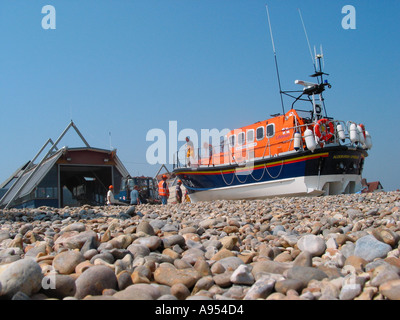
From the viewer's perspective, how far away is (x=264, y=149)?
1320 cm

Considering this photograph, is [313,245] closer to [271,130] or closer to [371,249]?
[371,249]

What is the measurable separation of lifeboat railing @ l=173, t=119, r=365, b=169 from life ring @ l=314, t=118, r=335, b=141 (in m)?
0.11

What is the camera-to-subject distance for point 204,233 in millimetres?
4035

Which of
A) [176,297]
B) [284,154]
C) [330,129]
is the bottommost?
[176,297]

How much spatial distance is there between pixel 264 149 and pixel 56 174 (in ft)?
29.7

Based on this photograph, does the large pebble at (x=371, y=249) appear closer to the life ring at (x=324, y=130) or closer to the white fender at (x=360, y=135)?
the life ring at (x=324, y=130)

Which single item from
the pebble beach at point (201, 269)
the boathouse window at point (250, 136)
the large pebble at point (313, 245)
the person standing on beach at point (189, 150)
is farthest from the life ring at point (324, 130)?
the large pebble at point (313, 245)

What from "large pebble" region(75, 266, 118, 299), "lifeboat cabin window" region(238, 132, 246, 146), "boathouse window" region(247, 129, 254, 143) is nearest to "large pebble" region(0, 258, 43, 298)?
"large pebble" region(75, 266, 118, 299)

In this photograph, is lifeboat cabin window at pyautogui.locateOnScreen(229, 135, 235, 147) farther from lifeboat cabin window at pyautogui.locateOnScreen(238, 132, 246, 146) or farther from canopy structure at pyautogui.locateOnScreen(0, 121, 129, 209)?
canopy structure at pyautogui.locateOnScreen(0, 121, 129, 209)

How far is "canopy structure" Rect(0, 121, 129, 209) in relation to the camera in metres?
14.6
